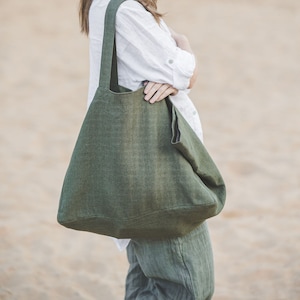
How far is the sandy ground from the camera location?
3.85 meters

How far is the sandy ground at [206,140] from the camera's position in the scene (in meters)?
3.85

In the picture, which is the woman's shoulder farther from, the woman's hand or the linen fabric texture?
the woman's hand

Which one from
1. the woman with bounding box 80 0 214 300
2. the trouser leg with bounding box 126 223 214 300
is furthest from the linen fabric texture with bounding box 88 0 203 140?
the trouser leg with bounding box 126 223 214 300

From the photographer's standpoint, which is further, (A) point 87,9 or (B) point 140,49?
(A) point 87,9

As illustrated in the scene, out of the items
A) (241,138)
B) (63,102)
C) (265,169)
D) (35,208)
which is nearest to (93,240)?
(35,208)

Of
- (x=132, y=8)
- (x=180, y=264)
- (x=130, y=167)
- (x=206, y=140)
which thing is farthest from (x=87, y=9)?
(x=206, y=140)

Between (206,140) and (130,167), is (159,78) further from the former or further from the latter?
(206,140)

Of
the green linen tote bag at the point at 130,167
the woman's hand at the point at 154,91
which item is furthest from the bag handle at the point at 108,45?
the woman's hand at the point at 154,91

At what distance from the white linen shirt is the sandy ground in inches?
65.2

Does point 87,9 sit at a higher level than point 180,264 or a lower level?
higher

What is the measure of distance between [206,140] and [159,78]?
360cm

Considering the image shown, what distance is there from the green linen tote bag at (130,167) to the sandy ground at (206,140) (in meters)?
1.43

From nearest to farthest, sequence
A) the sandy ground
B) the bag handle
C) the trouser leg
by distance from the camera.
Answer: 1. the bag handle
2. the trouser leg
3. the sandy ground

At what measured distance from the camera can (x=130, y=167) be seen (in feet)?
7.22
